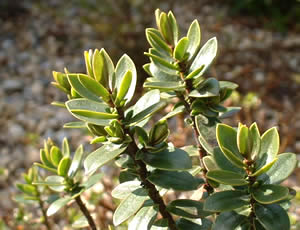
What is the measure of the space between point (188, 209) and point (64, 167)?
244 mm

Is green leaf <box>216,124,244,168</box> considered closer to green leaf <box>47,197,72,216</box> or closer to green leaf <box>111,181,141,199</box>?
green leaf <box>111,181,141,199</box>

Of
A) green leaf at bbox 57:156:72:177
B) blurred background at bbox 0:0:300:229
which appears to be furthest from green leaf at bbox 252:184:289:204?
blurred background at bbox 0:0:300:229

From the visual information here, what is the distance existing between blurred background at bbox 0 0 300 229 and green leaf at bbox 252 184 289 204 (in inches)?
64.6

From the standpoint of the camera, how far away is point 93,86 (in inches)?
23.2

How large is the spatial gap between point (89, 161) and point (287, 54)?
268 cm

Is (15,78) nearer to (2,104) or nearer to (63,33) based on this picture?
(2,104)

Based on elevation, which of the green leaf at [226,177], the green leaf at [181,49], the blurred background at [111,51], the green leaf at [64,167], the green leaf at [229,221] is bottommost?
the blurred background at [111,51]

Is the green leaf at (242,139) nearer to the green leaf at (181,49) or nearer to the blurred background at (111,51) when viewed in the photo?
the green leaf at (181,49)

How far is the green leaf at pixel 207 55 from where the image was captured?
26.2 inches

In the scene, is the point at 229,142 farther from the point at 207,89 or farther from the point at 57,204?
the point at 57,204

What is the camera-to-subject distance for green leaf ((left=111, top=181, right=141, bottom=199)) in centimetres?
68

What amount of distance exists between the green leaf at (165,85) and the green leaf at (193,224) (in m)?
0.22

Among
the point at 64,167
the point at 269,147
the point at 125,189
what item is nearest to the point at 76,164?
the point at 64,167

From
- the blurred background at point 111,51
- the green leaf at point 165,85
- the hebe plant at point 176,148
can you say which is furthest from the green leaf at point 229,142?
the blurred background at point 111,51
